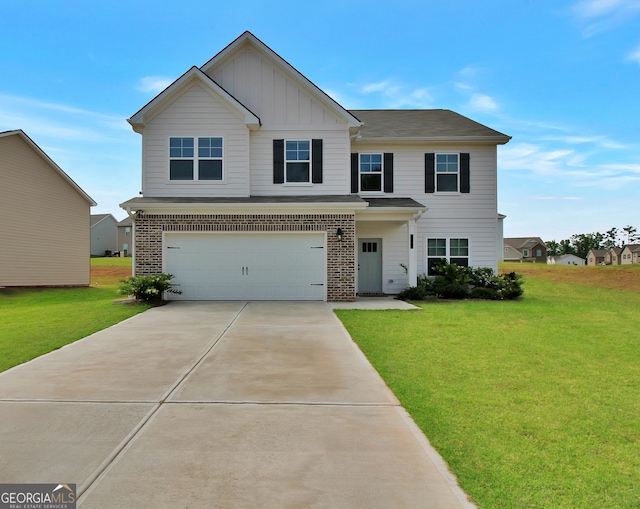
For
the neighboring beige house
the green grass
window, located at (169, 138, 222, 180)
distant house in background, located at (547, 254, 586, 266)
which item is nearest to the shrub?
the green grass

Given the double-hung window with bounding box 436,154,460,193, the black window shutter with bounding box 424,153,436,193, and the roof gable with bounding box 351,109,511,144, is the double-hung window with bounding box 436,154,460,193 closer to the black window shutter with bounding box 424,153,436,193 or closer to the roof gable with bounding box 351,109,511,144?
the black window shutter with bounding box 424,153,436,193

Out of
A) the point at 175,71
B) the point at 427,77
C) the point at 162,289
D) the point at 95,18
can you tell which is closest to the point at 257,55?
the point at 175,71

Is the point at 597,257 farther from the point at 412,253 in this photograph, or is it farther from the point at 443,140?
the point at 412,253

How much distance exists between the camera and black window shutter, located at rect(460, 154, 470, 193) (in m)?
17.2

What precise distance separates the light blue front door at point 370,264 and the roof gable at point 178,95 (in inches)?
238

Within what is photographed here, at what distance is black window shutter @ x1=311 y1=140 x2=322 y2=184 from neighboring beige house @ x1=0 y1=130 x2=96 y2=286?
14.5 metres

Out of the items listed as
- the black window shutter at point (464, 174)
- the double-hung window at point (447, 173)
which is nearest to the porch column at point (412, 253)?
the double-hung window at point (447, 173)

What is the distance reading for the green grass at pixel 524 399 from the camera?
3250 millimetres

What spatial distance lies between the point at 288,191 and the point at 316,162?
4.61 ft

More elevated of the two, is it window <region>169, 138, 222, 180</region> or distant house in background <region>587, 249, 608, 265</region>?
window <region>169, 138, 222, 180</region>

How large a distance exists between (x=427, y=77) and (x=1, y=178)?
19.2m

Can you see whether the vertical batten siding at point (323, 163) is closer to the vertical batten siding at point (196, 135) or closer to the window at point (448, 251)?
the vertical batten siding at point (196, 135)

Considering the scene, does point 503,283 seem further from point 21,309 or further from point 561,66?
point 21,309
